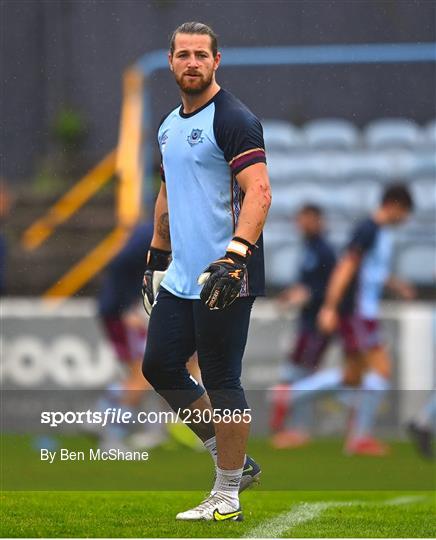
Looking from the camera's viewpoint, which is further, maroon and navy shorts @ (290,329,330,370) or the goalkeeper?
maroon and navy shorts @ (290,329,330,370)

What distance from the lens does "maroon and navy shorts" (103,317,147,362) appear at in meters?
9.98

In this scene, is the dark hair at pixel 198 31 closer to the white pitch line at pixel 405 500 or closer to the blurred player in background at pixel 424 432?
the white pitch line at pixel 405 500

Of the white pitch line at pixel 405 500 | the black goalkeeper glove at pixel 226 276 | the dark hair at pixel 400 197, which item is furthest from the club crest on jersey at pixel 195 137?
the dark hair at pixel 400 197

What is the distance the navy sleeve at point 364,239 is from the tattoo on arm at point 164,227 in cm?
432

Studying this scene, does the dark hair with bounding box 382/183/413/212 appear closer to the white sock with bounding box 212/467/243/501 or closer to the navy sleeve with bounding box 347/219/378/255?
the navy sleeve with bounding box 347/219/378/255

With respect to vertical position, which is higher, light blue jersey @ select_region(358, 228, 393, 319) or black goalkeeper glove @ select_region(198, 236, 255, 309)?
black goalkeeper glove @ select_region(198, 236, 255, 309)

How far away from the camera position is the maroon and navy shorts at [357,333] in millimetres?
10383

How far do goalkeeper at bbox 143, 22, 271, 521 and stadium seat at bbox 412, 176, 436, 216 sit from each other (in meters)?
6.77

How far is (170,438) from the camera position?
10281 millimetres

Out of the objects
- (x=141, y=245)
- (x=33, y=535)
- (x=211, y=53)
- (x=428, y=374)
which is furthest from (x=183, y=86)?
(x=428, y=374)

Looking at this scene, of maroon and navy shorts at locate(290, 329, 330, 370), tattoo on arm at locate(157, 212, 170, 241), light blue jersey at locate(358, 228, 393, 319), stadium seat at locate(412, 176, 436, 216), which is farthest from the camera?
stadium seat at locate(412, 176, 436, 216)

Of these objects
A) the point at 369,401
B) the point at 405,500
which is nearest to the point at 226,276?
the point at 405,500

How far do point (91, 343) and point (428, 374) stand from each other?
2497mm

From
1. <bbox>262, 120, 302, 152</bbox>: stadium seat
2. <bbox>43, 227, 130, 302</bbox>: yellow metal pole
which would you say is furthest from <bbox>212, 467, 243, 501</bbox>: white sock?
<bbox>262, 120, 302, 152</bbox>: stadium seat
